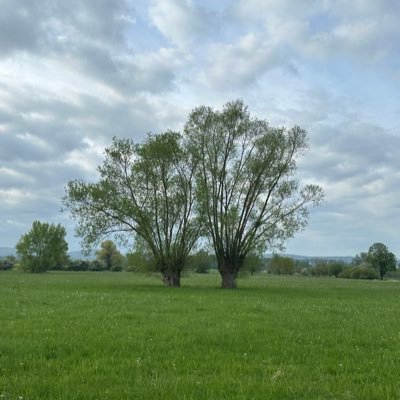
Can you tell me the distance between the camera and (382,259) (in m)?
161

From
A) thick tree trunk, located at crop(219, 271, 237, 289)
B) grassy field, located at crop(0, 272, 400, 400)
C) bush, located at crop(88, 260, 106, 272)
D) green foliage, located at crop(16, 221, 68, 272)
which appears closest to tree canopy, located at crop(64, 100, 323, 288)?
thick tree trunk, located at crop(219, 271, 237, 289)

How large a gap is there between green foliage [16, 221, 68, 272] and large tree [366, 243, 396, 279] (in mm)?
96095

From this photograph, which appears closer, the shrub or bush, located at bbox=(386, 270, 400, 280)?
the shrub

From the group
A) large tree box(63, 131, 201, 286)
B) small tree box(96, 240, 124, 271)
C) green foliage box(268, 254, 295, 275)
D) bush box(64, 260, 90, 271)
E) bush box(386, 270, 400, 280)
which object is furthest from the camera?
bush box(386, 270, 400, 280)

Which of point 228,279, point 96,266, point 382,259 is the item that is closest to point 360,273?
point 382,259

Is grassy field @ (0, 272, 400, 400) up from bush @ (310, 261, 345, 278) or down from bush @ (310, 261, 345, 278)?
down

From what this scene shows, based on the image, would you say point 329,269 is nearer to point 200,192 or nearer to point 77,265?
point 77,265

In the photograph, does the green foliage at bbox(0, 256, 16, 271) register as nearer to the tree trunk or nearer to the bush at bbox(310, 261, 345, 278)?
the bush at bbox(310, 261, 345, 278)

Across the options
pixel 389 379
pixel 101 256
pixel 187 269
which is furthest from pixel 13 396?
pixel 101 256

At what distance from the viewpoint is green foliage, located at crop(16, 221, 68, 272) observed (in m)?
129

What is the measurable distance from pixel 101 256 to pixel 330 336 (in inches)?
6177

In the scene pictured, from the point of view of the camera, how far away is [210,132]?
50.3 metres

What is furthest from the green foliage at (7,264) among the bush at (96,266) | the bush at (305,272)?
the bush at (305,272)

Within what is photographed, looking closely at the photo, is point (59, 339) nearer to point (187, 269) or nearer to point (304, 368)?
point (304, 368)
